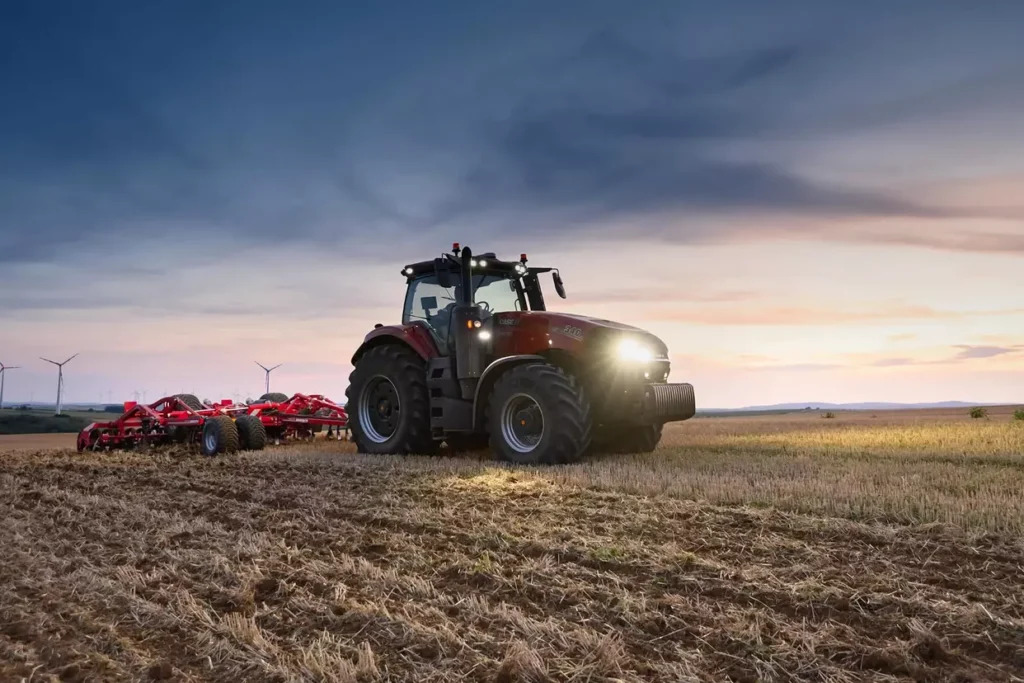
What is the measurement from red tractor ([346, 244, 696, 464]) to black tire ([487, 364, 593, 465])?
0.01m

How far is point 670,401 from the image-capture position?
11.0m

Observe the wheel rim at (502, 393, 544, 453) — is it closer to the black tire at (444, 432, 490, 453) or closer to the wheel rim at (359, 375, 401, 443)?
the black tire at (444, 432, 490, 453)

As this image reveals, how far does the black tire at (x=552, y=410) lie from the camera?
32.6ft

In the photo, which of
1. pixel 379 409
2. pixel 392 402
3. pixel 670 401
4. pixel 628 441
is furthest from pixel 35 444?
pixel 670 401

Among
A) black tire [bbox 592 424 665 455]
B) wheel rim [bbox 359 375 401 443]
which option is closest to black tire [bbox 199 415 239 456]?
wheel rim [bbox 359 375 401 443]

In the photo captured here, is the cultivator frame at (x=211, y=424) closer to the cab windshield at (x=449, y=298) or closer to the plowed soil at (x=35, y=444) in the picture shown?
the plowed soil at (x=35, y=444)

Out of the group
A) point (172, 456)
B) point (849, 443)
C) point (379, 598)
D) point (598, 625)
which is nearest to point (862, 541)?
point (598, 625)

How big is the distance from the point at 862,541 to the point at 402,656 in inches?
145

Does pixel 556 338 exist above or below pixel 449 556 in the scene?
above

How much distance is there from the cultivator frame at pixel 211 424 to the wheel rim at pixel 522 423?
578 cm

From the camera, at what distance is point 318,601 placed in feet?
15.5

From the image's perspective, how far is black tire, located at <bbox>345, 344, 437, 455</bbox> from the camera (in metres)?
11.9

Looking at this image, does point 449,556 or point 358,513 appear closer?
point 449,556

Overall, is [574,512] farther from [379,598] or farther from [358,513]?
[379,598]
